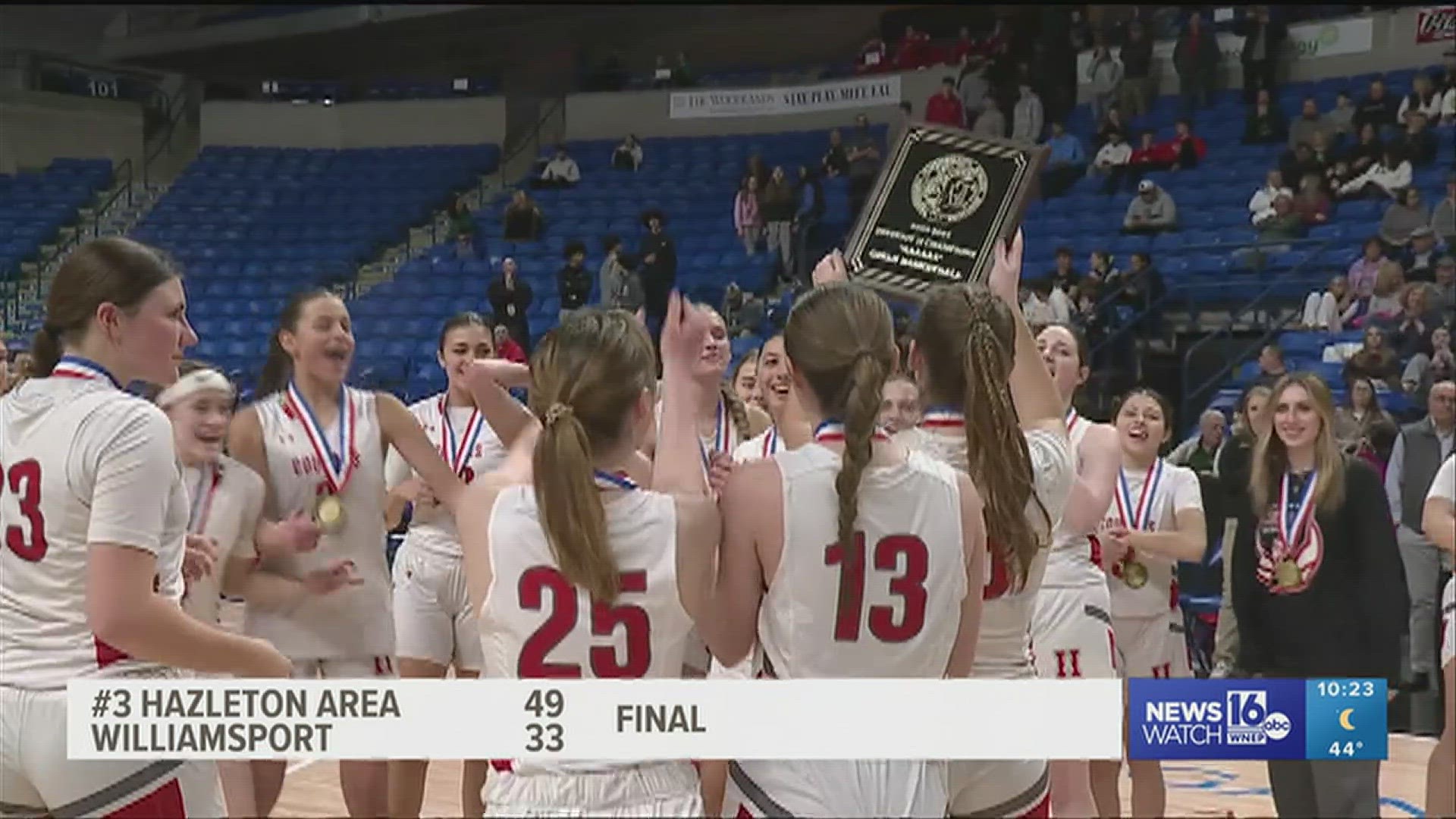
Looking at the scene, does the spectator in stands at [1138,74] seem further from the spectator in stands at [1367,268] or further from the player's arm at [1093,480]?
the player's arm at [1093,480]

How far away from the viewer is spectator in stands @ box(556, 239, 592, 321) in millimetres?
6184

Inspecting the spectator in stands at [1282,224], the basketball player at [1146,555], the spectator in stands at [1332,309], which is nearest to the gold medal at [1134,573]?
the basketball player at [1146,555]

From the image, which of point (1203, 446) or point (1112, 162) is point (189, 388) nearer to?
point (1203, 446)

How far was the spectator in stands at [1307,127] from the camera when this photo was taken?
1113cm

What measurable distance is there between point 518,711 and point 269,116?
19.3ft

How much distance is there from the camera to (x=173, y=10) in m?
10.5

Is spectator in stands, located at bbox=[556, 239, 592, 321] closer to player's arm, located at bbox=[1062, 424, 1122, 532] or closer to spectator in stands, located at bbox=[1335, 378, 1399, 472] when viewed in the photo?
player's arm, located at bbox=[1062, 424, 1122, 532]

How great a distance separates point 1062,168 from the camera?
12.0 meters

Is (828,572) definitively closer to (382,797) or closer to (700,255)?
(382,797)

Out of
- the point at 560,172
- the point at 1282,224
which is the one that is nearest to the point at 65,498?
the point at 560,172

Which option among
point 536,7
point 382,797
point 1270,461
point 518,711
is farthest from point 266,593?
point 536,7

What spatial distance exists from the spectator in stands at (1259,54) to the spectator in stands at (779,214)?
3942mm

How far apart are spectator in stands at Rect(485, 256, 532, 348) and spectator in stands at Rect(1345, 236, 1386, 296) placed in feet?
17.0

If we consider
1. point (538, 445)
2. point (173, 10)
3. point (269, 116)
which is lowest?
point (538, 445)
